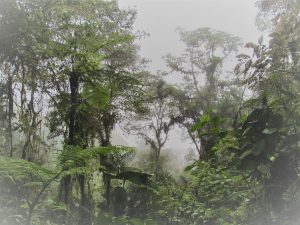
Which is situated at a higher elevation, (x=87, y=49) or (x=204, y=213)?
(x=87, y=49)

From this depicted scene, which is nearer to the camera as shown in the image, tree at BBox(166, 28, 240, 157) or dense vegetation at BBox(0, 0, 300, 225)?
dense vegetation at BBox(0, 0, 300, 225)

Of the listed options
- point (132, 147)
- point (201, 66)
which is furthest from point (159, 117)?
point (132, 147)

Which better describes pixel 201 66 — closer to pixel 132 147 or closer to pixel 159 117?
pixel 159 117

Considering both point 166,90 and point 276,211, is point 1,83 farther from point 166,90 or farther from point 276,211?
point 166,90

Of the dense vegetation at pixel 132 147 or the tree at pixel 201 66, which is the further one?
the tree at pixel 201 66

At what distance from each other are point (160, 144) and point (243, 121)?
27.8ft

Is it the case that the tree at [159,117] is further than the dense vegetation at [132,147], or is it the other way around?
the tree at [159,117]

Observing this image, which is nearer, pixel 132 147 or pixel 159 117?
pixel 132 147

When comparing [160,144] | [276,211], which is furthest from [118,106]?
[160,144]

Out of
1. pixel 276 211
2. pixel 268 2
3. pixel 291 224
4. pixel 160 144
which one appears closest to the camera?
pixel 291 224

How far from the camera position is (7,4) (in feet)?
12.0

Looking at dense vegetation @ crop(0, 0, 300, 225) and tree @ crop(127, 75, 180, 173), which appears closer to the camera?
dense vegetation @ crop(0, 0, 300, 225)

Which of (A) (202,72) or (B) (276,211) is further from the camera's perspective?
(A) (202,72)

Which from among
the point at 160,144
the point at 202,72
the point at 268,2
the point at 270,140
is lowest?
the point at 270,140
